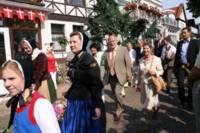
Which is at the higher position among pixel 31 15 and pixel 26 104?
pixel 31 15

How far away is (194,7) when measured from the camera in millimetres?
22125

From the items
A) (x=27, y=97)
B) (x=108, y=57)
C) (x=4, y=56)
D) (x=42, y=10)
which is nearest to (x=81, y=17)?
(x=42, y=10)

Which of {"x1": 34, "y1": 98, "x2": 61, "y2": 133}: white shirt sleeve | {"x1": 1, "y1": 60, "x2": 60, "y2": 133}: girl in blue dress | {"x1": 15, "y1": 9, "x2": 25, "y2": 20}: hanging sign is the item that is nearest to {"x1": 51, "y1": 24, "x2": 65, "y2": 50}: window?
{"x1": 15, "y1": 9, "x2": 25, "y2": 20}: hanging sign

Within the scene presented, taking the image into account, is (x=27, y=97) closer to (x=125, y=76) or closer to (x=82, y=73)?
(x=82, y=73)

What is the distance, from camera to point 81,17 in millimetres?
26797

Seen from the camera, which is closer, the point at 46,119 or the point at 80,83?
the point at 46,119

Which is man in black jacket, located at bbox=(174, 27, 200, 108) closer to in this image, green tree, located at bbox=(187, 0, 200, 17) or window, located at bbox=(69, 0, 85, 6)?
green tree, located at bbox=(187, 0, 200, 17)

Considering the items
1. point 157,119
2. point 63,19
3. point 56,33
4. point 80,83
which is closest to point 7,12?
point 56,33

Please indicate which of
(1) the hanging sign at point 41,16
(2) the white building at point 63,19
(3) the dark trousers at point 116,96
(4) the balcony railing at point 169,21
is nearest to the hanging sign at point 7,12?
(1) the hanging sign at point 41,16

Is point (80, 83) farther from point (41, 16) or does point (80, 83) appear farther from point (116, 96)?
point (41, 16)

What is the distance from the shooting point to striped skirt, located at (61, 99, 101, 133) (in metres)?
4.68

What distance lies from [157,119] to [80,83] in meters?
3.96

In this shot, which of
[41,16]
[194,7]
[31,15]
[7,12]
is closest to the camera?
[7,12]

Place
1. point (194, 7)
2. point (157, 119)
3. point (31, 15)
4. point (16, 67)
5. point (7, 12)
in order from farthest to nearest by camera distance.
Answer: point (194, 7) → point (31, 15) → point (7, 12) → point (157, 119) → point (16, 67)
